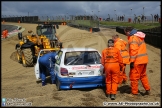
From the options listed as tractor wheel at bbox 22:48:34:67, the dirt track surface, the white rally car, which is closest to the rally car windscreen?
the white rally car

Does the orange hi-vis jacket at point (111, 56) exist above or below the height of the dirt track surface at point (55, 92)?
above

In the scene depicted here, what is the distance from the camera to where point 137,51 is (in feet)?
23.2

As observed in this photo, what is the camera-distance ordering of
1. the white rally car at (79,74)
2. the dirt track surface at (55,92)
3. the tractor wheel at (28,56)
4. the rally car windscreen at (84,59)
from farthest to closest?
the tractor wheel at (28,56)
the rally car windscreen at (84,59)
the white rally car at (79,74)
the dirt track surface at (55,92)

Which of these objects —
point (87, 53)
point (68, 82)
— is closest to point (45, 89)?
point (68, 82)

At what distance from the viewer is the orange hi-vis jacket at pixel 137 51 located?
277 inches

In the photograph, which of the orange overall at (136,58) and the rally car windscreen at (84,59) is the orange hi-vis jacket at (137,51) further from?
the rally car windscreen at (84,59)

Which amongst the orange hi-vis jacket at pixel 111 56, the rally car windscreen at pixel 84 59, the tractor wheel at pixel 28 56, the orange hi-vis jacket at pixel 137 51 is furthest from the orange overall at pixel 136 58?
the tractor wheel at pixel 28 56

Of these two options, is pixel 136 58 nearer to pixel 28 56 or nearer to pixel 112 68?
pixel 112 68

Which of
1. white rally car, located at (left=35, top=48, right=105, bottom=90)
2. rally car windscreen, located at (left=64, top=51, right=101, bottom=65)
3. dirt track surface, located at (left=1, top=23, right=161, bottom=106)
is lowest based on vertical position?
dirt track surface, located at (left=1, top=23, right=161, bottom=106)

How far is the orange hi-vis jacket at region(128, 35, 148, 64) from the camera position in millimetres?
7043

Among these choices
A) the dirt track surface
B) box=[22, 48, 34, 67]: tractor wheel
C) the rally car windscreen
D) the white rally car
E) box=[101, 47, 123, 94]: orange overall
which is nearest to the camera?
the dirt track surface

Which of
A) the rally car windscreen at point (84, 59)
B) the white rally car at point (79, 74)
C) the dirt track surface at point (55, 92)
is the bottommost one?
the dirt track surface at point (55, 92)

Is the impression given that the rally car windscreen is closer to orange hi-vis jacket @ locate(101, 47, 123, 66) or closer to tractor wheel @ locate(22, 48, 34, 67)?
orange hi-vis jacket @ locate(101, 47, 123, 66)

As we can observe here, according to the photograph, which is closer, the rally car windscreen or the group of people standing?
the group of people standing
